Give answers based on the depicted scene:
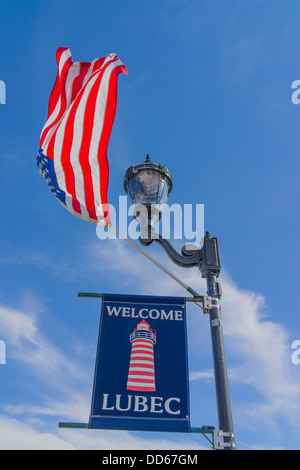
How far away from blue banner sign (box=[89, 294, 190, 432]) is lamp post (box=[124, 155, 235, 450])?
1.33 feet

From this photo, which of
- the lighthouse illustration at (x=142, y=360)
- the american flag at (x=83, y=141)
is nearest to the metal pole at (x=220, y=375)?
the lighthouse illustration at (x=142, y=360)

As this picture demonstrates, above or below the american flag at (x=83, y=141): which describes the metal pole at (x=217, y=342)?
below

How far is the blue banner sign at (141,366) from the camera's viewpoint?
409 centimetres

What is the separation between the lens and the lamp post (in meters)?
4.05

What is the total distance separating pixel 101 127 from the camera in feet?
20.9

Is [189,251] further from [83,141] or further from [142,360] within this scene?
[83,141]

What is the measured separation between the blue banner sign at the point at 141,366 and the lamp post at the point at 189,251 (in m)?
0.41

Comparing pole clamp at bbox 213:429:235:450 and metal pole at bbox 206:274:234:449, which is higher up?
metal pole at bbox 206:274:234:449

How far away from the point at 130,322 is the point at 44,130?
4348 mm

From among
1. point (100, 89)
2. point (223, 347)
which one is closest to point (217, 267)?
point (223, 347)

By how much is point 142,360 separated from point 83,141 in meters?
3.96

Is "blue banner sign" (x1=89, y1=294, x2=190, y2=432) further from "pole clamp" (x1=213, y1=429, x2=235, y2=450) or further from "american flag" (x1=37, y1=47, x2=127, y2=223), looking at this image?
"american flag" (x1=37, y1=47, x2=127, y2=223)

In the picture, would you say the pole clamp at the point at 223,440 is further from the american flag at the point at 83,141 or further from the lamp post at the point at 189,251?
the american flag at the point at 83,141

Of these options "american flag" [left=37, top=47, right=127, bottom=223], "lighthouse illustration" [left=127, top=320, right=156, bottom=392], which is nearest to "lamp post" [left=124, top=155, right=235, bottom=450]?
Answer: "american flag" [left=37, top=47, right=127, bottom=223]
